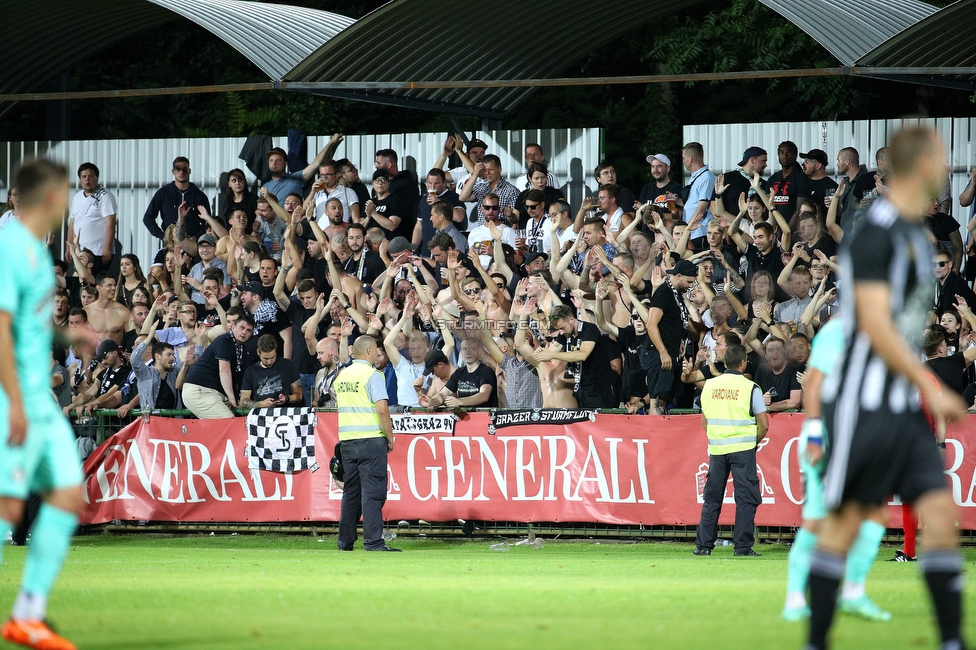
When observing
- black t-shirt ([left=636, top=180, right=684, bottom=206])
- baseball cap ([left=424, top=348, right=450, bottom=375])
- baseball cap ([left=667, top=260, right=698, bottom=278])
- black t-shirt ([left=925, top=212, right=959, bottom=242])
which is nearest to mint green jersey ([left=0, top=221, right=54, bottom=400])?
baseball cap ([left=424, top=348, right=450, bottom=375])

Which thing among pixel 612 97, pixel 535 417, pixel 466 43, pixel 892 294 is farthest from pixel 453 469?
pixel 612 97

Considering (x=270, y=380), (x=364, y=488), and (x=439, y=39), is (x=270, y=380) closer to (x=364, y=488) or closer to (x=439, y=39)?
(x=364, y=488)

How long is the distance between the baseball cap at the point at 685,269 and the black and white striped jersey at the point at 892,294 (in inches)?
454

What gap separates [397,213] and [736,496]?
8458 millimetres

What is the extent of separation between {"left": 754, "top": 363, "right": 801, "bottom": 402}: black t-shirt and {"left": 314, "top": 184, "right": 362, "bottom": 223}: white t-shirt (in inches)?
315

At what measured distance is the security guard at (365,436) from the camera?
14.9m

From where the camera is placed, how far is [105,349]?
19.4 metres

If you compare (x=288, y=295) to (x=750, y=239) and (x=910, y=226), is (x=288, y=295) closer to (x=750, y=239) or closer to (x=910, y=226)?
(x=750, y=239)

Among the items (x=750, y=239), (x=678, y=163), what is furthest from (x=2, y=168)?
(x=750, y=239)

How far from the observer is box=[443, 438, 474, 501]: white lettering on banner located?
16625mm

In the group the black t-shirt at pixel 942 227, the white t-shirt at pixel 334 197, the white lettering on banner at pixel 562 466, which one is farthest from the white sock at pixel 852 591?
the white t-shirt at pixel 334 197

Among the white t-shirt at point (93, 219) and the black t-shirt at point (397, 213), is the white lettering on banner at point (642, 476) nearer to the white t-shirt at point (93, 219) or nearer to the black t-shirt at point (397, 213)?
the black t-shirt at point (397, 213)

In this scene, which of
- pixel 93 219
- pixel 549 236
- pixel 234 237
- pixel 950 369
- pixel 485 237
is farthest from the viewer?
pixel 93 219

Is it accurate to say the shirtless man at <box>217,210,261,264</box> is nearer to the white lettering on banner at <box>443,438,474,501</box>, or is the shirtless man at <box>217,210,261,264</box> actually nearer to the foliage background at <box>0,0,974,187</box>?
the foliage background at <box>0,0,974,187</box>
